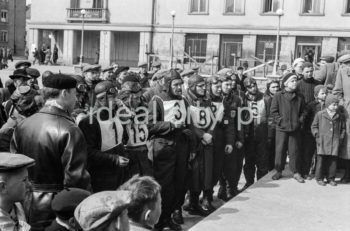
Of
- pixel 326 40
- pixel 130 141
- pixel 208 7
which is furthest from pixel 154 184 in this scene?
pixel 208 7

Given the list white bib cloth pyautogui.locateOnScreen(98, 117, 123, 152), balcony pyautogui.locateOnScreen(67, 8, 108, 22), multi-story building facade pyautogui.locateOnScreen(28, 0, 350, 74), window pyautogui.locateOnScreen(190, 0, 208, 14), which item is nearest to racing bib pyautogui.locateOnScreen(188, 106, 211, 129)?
white bib cloth pyautogui.locateOnScreen(98, 117, 123, 152)

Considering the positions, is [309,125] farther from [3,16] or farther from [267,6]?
[3,16]

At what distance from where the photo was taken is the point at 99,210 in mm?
2422

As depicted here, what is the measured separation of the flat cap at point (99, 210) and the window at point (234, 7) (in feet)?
116

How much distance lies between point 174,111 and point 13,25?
69.7 m

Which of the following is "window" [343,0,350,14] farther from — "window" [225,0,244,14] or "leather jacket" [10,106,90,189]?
"leather jacket" [10,106,90,189]

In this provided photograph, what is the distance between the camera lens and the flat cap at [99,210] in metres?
2.41

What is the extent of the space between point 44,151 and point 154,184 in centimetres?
135

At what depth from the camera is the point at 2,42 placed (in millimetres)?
69500

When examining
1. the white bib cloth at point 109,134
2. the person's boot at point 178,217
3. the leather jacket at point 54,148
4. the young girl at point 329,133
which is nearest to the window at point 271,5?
the young girl at point 329,133

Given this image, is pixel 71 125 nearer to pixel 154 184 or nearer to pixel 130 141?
pixel 154 184

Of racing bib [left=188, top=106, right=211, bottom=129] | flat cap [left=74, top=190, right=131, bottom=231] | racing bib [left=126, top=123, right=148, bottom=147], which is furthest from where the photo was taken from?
racing bib [left=188, top=106, right=211, bottom=129]

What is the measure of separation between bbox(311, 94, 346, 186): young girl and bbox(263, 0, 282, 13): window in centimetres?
2809

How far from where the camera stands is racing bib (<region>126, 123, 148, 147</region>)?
621 centimetres
